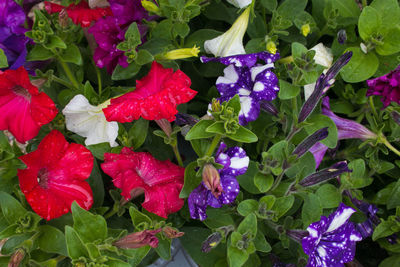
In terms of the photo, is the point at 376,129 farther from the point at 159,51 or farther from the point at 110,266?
the point at 110,266

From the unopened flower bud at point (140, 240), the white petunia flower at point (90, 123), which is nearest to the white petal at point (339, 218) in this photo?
the unopened flower bud at point (140, 240)

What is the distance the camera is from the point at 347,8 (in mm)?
1079

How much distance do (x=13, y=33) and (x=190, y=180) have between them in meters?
0.49

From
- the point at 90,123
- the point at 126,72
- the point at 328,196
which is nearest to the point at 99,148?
Answer: the point at 90,123

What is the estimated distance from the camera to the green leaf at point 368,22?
0.96 meters

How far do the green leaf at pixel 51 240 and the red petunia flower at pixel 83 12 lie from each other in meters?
0.44

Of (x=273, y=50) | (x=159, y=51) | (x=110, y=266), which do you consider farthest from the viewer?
(x=159, y=51)

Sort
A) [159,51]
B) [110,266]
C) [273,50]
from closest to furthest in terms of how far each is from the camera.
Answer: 1. [110,266]
2. [273,50]
3. [159,51]

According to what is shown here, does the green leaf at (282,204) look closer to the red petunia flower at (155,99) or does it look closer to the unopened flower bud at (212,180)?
the unopened flower bud at (212,180)

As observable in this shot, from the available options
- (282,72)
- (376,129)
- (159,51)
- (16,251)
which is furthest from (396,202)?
(16,251)

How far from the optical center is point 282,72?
1019mm

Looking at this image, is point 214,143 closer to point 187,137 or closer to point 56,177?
point 187,137

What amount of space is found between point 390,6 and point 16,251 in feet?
3.09

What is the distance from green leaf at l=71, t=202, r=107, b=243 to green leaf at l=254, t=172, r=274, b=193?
0.98 feet
